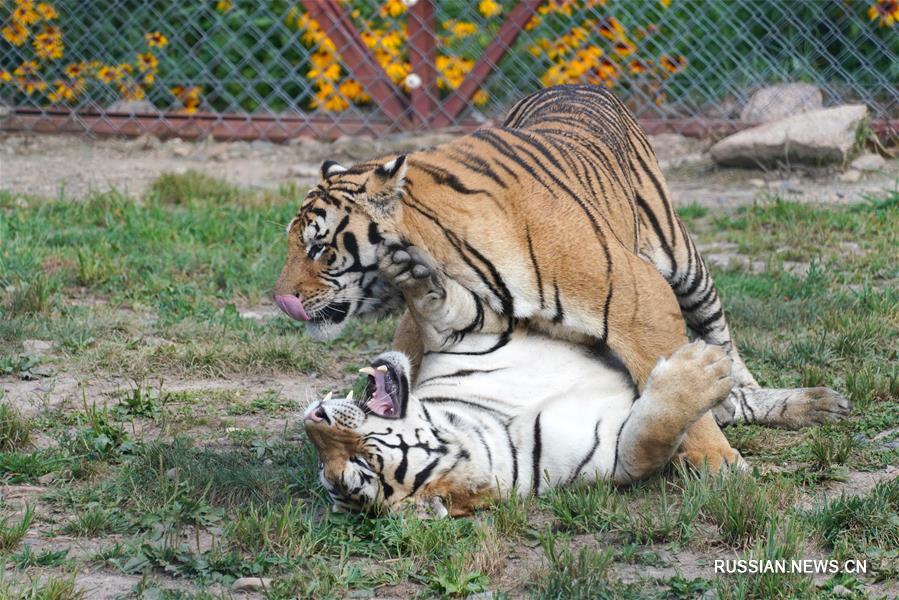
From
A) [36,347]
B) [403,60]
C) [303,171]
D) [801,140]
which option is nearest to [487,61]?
[403,60]

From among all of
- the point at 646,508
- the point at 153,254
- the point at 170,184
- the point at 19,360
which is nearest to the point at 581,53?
the point at 170,184

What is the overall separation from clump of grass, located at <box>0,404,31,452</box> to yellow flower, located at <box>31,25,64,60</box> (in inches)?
248

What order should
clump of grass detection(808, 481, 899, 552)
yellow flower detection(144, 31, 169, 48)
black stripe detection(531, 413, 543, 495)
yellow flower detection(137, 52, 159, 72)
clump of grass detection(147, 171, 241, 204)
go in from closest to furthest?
clump of grass detection(808, 481, 899, 552) < black stripe detection(531, 413, 543, 495) < clump of grass detection(147, 171, 241, 204) < yellow flower detection(144, 31, 169, 48) < yellow flower detection(137, 52, 159, 72)

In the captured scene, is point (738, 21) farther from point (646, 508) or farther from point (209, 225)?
point (646, 508)

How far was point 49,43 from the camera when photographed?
9.57 meters

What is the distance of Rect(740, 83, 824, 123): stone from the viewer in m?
8.59

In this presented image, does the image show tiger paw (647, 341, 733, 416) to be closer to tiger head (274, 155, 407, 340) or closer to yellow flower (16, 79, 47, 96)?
tiger head (274, 155, 407, 340)

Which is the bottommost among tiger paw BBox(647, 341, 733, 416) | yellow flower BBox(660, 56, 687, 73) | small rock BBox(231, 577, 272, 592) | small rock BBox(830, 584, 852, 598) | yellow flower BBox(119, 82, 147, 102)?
yellow flower BBox(119, 82, 147, 102)

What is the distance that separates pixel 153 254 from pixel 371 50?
339 centimetres

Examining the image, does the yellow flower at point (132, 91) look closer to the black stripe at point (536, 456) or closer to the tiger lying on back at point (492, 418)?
the tiger lying on back at point (492, 418)

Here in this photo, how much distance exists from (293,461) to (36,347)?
1.65 m

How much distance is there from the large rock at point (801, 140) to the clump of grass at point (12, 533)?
580 centimetres

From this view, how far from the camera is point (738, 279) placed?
590 centimetres

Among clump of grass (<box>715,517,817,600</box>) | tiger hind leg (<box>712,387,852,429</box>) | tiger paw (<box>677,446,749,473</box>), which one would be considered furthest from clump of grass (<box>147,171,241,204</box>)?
clump of grass (<box>715,517,817,600</box>)
